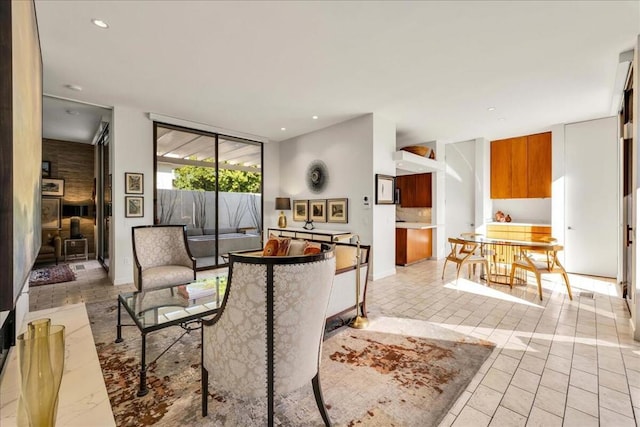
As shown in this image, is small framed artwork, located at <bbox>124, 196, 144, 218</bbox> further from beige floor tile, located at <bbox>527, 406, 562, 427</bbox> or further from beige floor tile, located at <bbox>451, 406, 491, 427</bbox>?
beige floor tile, located at <bbox>527, 406, 562, 427</bbox>

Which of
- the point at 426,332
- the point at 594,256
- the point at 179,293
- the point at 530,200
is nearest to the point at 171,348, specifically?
the point at 179,293

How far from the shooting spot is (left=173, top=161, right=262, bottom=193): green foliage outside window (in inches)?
208

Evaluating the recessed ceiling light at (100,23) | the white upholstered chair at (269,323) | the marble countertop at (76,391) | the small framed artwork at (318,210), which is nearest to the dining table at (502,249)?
the small framed artwork at (318,210)

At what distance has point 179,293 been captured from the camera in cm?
271

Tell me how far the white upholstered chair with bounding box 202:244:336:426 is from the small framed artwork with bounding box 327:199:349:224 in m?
3.76

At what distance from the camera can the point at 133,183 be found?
4602 millimetres

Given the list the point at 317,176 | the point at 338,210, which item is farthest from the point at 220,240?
the point at 338,210

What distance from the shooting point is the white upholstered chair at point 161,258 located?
3302 mm

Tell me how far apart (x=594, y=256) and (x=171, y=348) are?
6.62m

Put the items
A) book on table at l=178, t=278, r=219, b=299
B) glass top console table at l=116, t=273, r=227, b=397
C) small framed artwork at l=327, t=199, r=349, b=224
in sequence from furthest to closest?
small framed artwork at l=327, t=199, r=349, b=224 < book on table at l=178, t=278, r=219, b=299 < glass top console table at l=116, t=273, r=227, b=397

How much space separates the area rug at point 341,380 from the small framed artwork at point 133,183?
7.92ft

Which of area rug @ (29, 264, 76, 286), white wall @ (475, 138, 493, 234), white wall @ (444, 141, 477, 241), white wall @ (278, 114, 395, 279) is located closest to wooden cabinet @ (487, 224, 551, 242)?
white wall @ (475, 138, 493, 234)

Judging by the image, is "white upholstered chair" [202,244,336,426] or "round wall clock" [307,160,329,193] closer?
"white upholstered chair" [202,244,336,426]

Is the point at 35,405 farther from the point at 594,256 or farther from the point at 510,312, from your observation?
the point at 594,256
